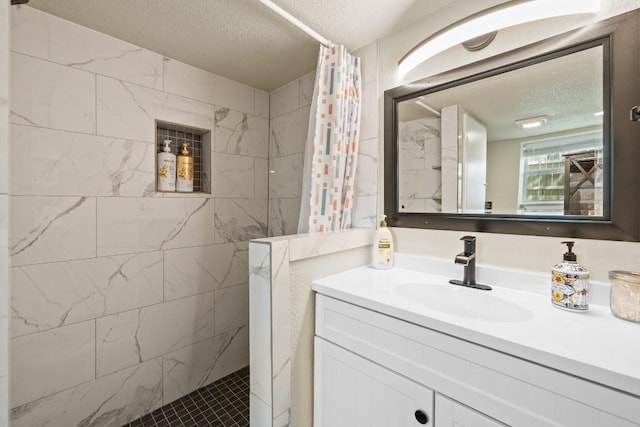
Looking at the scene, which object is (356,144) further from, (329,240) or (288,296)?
(288,296)

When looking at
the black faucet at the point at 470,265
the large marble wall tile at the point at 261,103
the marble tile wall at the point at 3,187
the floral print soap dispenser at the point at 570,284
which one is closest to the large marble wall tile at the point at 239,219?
the large marble wall tile at the point at 261,103

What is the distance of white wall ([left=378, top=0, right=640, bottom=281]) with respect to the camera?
35.3 inches

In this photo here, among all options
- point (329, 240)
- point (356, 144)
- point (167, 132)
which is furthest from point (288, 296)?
point (167, 132)

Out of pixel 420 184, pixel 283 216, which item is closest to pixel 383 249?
pixel 420 184

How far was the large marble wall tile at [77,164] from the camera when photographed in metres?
1.25

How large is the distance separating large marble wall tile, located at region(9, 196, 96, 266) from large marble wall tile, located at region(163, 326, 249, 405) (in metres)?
0.82

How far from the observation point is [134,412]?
1542 millimetres

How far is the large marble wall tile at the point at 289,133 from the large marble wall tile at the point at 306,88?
2.0 inches

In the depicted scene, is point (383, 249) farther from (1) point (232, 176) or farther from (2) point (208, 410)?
(2) point (208, 410)

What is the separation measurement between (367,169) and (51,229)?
160 cm

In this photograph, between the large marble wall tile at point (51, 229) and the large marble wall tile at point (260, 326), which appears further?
the large marble wall tile at point (51, 229)

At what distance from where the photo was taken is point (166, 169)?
170 centimetres

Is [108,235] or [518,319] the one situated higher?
[108,235]

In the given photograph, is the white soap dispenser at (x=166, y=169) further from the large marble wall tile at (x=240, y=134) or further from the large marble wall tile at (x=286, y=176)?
the large marble wall tile at (x=286, y=176)
